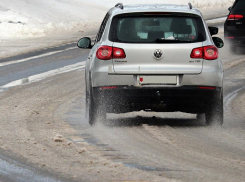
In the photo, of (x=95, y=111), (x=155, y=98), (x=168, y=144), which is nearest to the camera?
(x=168, y=144)

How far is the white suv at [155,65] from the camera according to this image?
9.97m

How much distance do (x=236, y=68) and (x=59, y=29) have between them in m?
14.1

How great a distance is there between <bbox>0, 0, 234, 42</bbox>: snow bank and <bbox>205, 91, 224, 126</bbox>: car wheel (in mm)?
18573

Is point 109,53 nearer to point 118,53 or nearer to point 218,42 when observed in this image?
point 118,53

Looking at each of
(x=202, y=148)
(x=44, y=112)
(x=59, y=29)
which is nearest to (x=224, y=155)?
(x=202, y=148)

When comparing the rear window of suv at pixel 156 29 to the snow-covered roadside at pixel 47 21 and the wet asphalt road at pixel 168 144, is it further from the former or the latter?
the snow-covered roadside at pixel 47 21

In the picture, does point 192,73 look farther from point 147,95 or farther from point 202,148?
point 202,148

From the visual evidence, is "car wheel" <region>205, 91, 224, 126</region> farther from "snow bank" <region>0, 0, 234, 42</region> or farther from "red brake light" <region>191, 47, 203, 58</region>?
"snow bank" <region>0, 0, 234, 42</region>

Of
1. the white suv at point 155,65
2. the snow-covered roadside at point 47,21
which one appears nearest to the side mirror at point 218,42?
the white suv at point 155,65

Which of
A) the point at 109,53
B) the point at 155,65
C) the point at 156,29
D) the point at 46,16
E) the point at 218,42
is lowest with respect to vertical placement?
the point at 46,16

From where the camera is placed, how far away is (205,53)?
397 inches

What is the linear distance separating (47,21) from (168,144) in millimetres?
26208

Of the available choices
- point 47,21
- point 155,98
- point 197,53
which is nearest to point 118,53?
point 155,98

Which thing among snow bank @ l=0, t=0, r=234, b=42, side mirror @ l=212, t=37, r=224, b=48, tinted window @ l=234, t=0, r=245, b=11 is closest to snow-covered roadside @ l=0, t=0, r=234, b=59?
snow bank @ l=0, t=0, r=234, b=42
